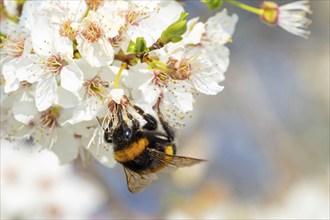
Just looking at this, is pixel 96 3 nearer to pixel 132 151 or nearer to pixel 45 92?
pixel 45 92

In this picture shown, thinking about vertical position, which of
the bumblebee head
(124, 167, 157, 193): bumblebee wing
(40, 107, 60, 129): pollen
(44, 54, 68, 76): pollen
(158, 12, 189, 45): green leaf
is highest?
(158, 12, 189, 45): green leaf

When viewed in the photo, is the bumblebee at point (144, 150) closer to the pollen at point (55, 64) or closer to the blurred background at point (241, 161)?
the pollen at point (55, 64)

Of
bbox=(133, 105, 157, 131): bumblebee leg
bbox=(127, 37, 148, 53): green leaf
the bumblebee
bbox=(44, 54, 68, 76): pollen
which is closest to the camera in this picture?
bbox=(127, 37, 148, 53): green leaf

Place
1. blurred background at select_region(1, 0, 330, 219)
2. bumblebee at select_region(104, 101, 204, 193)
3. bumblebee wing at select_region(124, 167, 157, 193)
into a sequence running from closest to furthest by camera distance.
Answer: bumblebee at select_region(104, 101, 204, 193), bumblebee wing at select_region(124, 167, 157, 193), blurred background at select_region(1, 0, 330, 219)

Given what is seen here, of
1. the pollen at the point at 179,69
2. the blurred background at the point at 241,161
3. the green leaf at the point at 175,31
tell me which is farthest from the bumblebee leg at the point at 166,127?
the blurred background at the point at 241,161

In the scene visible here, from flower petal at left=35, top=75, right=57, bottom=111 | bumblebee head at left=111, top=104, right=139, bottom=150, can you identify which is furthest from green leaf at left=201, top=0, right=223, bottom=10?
flower petal at left=35, top=75, right=57, bottom=111

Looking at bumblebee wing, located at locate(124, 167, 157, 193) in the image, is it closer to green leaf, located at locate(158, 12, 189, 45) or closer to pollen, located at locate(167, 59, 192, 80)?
pollen, located at locate(167, 59, 192, 80)

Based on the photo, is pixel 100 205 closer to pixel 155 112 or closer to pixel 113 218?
pixel 113 218
